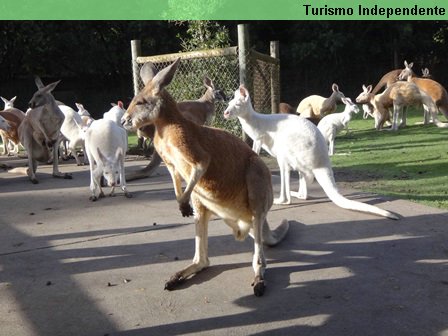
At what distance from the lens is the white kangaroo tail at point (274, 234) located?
3.28m

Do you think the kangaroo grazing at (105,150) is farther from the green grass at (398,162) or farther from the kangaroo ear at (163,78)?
the kangaroo ear at (163,78)

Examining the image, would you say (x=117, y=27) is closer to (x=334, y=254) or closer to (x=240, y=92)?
(x=240, y=92)

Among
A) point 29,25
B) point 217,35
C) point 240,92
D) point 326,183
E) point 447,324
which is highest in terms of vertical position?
point 29,25

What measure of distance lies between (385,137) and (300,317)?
7.59m

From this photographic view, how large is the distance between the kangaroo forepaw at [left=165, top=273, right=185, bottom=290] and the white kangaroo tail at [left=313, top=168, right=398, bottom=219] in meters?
1.66

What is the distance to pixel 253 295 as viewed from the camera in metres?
2.69

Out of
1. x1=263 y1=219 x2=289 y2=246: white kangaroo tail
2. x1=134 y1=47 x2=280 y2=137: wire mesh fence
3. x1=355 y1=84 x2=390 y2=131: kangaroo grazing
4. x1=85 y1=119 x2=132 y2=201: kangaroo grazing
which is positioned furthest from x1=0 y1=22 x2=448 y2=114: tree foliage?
x1=263 y1=219 x2=289 y2=246: white kangaroo tail

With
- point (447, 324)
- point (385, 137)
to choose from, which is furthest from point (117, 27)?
point (447, 324)

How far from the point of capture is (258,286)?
2.68 m

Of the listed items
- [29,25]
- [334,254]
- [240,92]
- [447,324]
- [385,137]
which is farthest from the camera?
[29,25]

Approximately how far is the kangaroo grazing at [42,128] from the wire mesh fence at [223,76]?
1.98 meters

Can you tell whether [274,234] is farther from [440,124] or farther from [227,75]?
[440,124]

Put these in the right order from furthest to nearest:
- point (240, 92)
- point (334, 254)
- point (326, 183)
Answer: point (240, 92), point (326, 183), point (334, 254)

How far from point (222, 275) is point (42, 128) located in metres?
3.98
